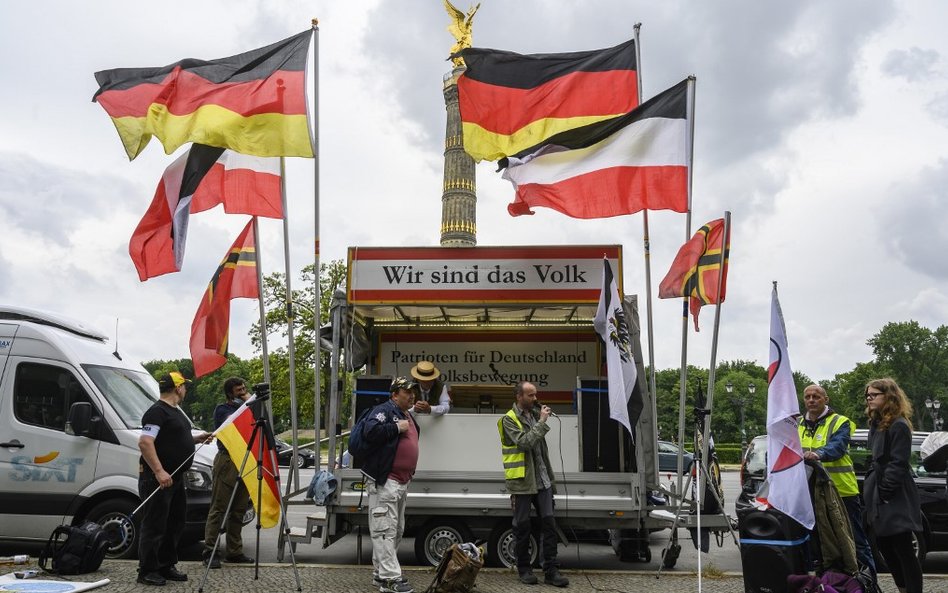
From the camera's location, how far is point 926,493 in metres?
9.01

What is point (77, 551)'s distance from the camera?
22.7ft

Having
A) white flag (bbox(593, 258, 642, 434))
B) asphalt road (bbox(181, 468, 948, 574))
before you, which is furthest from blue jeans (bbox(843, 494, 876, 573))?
white flag (bbox(593, 258, 642, 434))

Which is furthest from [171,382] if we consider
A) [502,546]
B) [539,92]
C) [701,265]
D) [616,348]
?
[701,265]

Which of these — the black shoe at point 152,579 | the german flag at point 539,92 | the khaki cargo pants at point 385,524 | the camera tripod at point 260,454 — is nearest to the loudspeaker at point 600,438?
the khaki cargo pants at point 385,524

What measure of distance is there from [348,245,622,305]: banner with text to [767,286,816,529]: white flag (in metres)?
2.19

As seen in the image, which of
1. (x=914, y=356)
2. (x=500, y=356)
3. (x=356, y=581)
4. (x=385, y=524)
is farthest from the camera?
(x=914, y=356)

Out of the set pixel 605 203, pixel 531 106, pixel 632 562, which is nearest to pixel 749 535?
pixel 632 562

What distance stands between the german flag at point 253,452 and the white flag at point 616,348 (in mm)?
3171

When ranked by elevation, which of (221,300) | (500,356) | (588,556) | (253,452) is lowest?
(588,556)

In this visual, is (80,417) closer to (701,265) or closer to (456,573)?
(456,573)

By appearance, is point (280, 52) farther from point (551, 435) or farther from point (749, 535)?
point (749, 535)

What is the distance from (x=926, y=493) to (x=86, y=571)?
353 inches

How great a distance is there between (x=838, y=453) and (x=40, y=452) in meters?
7.85

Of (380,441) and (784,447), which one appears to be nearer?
(784,447)
